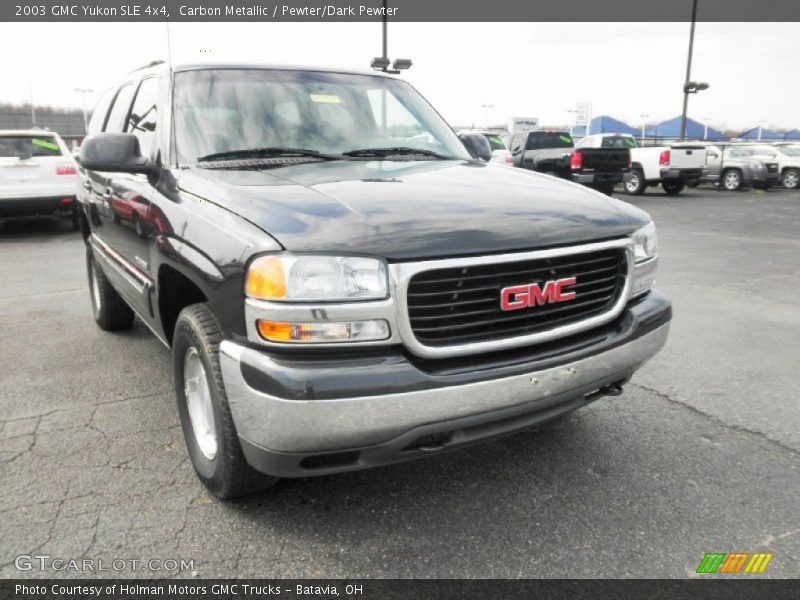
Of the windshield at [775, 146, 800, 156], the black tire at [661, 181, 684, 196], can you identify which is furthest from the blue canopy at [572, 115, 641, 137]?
the black tire at [661, 181, 684, 196]

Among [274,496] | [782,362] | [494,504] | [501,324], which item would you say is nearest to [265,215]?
[501,324]

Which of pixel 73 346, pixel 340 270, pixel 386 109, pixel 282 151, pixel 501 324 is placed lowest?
pixel 73 346

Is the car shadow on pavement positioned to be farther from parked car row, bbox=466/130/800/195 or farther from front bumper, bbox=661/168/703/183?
front bumper, bbox=661/168/703/183

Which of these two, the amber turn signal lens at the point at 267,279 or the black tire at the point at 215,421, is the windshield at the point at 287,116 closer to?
the black tire at the point at 215,421

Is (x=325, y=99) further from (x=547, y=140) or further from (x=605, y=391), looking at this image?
(x=547, y=140)

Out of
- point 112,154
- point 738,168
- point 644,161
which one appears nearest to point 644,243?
point 112,154

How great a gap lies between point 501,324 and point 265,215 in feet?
3.03

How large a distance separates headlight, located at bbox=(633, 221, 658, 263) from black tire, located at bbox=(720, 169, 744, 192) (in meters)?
21.9

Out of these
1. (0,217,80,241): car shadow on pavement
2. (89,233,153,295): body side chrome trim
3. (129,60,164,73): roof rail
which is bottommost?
(0,217,80,241): car shadow on pavement

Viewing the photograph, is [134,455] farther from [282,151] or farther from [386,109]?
[386,109]

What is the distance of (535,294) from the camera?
2.40 meters

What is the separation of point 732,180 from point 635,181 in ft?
15.7

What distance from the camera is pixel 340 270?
7.00 ft

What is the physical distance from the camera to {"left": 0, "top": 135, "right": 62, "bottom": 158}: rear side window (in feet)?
34.6
